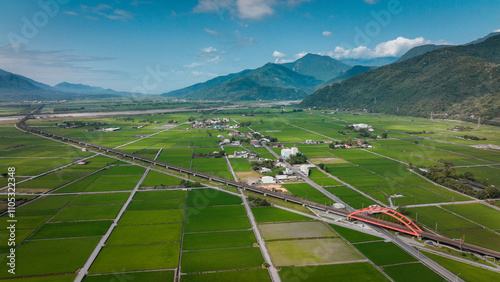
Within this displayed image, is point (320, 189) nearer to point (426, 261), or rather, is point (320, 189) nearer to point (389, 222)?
point (389, 222)

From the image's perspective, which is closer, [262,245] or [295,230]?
[262,245]

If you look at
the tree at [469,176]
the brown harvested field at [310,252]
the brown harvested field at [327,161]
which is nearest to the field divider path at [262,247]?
the brown harvested field at [310,252]

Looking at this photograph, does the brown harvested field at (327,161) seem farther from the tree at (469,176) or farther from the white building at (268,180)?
the tree at (469,176)

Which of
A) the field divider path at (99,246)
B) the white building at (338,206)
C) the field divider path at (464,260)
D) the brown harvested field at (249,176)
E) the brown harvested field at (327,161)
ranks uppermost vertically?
the brown harvested field at (327,161)

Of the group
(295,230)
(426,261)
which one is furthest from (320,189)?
(426,261)

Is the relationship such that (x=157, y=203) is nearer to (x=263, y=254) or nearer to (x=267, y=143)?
(x=263, y=254)

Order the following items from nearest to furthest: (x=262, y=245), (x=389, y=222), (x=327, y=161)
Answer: (x=262, y=245), (x=389, y=222), (x=327, y=161)

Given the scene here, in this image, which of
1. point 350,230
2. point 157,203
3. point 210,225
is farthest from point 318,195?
point 157,203

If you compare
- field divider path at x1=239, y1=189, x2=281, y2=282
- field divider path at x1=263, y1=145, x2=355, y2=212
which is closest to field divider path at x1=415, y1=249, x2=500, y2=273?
field divider path at x1=263, y1=145, x2=355, y2=212
